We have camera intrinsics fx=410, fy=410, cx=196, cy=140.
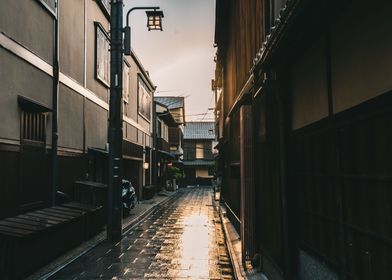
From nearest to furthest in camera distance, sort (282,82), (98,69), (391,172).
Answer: (391,172), (282,82), (98,69)

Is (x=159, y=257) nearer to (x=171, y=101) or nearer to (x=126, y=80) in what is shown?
(x=126, y=80)

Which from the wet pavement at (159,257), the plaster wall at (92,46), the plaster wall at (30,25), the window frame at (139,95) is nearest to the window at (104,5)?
the plaster wall at (92,46)

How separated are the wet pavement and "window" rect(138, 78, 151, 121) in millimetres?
15520

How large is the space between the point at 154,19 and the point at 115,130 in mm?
5202

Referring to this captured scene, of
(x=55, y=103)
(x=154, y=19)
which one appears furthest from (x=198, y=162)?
(x=55, y=103)

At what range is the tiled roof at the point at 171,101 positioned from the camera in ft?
182

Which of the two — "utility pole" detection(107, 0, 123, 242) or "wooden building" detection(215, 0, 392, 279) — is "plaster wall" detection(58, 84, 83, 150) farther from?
"wooden building" detection(215, 0, 392, 279)

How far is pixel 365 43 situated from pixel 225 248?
8.83 meters

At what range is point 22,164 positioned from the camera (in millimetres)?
10234

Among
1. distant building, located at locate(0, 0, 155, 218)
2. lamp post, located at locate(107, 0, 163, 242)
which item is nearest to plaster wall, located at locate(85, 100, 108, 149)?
distant building, located at locate(0, 0, 155, 218)

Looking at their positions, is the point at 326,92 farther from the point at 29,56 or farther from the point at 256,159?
the point at 29,56

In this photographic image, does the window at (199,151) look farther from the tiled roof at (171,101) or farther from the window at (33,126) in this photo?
the window at (33,126)

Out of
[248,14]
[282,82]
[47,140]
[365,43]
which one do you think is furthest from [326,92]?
[47,140]

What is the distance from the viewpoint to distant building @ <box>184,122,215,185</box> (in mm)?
66000
